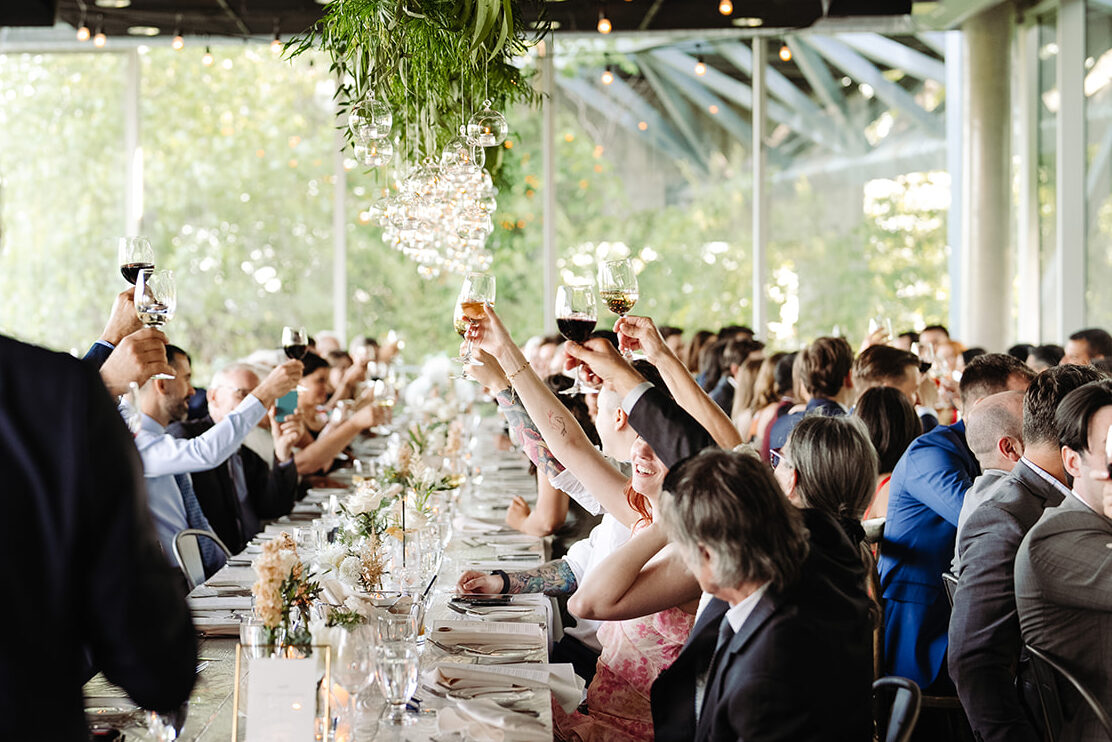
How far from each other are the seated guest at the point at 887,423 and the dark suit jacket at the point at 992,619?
5.01ft

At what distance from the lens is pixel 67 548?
143cm

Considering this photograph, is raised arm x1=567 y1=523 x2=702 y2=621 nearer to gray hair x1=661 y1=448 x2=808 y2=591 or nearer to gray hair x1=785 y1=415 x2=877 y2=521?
gray hair x1=785 y1=415 x2=877 y2=521

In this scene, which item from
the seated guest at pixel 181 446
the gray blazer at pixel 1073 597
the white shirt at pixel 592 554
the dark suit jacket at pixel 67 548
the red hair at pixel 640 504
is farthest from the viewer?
the seated guest at pixel 181 446

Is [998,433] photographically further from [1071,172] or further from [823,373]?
[1071,172]

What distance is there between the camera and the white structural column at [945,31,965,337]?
1116 centimetres

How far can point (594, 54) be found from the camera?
1125 cm

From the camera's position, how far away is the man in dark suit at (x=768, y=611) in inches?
71.5

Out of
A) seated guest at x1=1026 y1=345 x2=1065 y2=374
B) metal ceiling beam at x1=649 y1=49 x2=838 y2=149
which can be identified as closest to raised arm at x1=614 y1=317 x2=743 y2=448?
seated guest at x1=1026 y1=345 x2=1065 y2=374

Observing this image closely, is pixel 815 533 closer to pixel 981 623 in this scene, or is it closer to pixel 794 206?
pixel 981 623

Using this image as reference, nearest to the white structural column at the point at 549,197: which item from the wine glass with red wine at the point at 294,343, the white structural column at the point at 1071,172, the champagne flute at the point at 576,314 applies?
the white structural column at the point at 1071,172

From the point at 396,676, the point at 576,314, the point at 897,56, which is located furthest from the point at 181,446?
the point at 897,56

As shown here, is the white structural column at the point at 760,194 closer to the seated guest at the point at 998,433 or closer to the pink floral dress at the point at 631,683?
the seated guest at the point at 998,433

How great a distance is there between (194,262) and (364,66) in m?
7.63

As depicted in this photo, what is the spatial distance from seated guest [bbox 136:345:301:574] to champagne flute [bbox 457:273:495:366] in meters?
0.72
